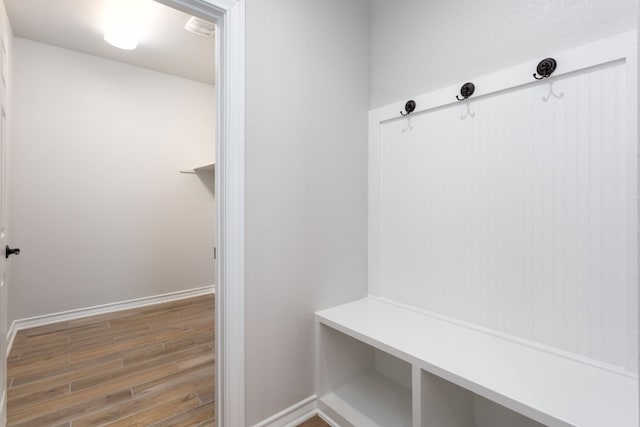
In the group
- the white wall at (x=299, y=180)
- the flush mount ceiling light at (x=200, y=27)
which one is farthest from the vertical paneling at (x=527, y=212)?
the flush mount ceiling light at (x=200, y=27)

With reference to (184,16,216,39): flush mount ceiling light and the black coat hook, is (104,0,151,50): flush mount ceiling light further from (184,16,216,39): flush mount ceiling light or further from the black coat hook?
the black coat hook

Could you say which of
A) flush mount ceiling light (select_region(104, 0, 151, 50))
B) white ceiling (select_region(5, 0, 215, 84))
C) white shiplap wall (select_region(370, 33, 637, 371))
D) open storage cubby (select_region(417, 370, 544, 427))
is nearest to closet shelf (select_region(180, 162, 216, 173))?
white ceiling (select_region(5, 0, 215, 84))

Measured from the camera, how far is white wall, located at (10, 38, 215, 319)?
105 inches

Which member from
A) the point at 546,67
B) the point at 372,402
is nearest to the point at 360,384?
the point at 372,402

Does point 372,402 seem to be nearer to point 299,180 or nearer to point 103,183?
point 299,180

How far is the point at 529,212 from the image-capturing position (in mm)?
1271

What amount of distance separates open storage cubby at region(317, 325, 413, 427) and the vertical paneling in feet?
1.40

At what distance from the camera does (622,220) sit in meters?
1.05

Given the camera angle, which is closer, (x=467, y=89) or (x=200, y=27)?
(x=467, y=89)

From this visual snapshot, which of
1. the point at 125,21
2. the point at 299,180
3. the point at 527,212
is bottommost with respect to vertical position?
the point at 527,212

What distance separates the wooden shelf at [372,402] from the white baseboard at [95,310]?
187 cm

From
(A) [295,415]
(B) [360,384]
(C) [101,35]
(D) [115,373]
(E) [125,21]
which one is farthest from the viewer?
(C) [101,35]

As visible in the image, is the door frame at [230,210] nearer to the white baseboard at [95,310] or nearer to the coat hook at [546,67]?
the coat hook at [546,67]

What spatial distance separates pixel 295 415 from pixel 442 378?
811mm
